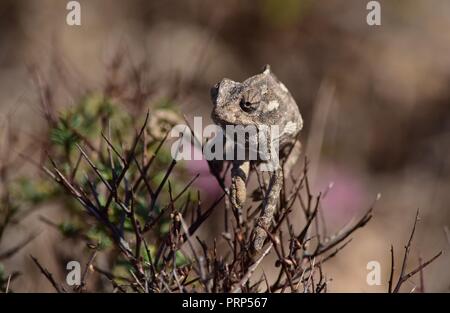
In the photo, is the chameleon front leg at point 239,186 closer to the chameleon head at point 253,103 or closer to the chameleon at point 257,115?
the chameleon at point 257,115

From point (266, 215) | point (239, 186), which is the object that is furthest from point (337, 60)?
point (266, 215)

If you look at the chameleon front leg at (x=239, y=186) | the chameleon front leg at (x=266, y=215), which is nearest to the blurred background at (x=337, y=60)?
the chameleon front leg at (x=239, y=186)

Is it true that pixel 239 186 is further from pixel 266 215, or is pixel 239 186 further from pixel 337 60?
pixel 337 60

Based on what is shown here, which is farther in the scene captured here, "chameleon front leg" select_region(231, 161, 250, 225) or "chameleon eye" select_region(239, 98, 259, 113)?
"chameleon front leg" select_region(231, 161, 250, 225)

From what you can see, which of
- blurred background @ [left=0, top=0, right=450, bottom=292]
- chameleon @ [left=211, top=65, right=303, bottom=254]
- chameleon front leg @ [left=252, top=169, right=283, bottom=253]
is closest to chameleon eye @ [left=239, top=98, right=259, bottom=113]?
chameleon @ [left=211, top=65, right=303, bottom=254]

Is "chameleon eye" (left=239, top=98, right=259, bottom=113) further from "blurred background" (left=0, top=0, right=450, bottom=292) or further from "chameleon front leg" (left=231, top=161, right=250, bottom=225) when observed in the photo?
"blurred background" (left=0, top=0, right=450, bottom=292)

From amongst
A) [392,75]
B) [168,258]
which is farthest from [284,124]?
[392,75]

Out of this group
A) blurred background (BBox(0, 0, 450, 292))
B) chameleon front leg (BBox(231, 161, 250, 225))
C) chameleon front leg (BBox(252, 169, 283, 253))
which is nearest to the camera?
chameleon front leg (BBox(252, 169, 283, 253))
